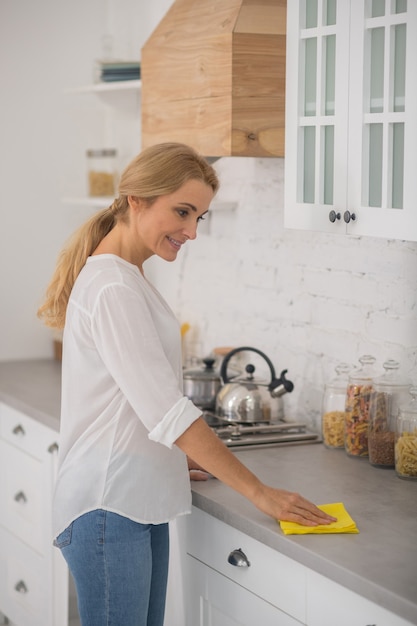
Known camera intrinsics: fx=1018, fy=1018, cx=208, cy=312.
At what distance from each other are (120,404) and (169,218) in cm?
43

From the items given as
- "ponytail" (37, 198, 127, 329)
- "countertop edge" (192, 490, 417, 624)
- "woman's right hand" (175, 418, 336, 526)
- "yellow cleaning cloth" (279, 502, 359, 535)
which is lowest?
"countertop edge" (192, 490, 417, 624)

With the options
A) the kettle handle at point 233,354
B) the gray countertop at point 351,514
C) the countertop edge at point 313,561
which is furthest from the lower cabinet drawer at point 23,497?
the countertop edge at point 313,561

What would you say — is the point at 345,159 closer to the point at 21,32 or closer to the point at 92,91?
the point at 92,91

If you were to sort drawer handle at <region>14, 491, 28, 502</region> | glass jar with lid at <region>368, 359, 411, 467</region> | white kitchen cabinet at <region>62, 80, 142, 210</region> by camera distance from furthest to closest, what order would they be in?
white kitchen cabinet at <region>62, 80, 142, 210</region> < drawer handle at <region>14, 491, 28, 502</region> < glass jar with lid at <region>368, 359, 411, 467</region>

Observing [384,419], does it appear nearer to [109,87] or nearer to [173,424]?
[173,424]

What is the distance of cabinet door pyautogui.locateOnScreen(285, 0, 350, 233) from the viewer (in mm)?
2463

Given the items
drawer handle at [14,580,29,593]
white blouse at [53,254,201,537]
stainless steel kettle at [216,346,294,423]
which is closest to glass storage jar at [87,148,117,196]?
stainless steel kettle at [216,346,294,423]

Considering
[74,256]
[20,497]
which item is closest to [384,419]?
[74,256]

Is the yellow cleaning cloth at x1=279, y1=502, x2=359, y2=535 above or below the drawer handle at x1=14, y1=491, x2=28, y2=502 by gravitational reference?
above

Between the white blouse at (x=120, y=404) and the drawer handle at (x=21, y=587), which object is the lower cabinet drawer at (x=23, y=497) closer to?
the drawer handle at (x=21, y=587)

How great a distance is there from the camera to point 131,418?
2256 mm

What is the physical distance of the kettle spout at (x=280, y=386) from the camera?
10.3ft

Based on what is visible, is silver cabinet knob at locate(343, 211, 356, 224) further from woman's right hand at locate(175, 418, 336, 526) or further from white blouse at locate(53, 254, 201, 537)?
woman's right hand at locate(175, 418, 336, 526)

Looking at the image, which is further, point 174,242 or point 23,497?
point 23,497
